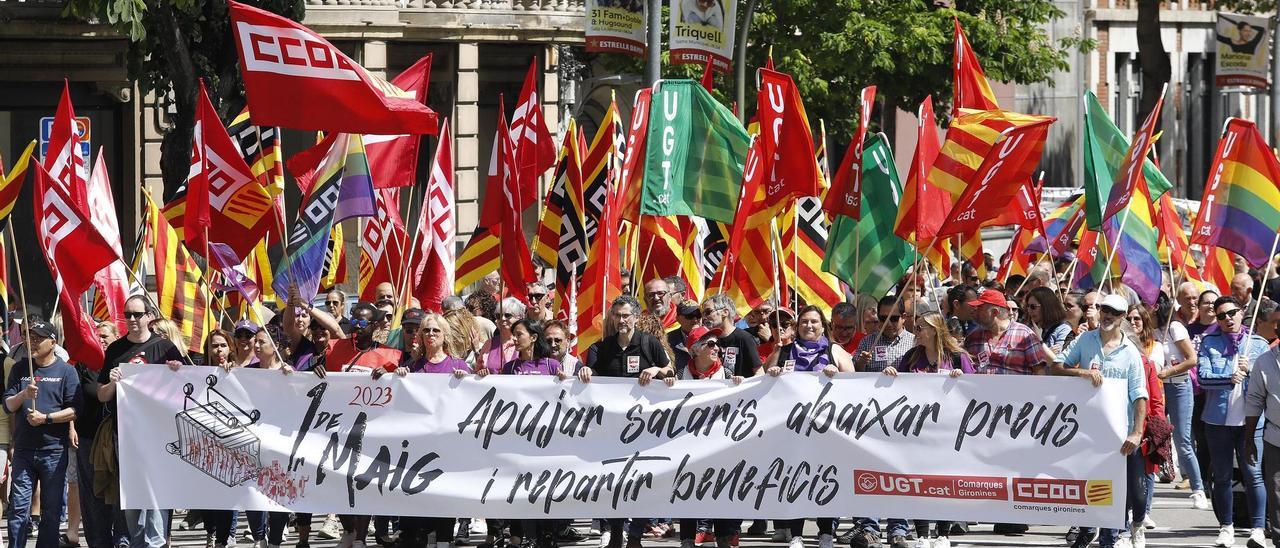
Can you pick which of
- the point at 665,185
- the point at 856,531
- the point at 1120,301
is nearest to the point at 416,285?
the point at 665,185

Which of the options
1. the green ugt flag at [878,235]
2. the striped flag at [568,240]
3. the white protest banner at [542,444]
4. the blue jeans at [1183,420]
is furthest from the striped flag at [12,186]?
the blue jeans at [1183,420]

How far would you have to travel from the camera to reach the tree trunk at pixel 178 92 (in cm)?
1978

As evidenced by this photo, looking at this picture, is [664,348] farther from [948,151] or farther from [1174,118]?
[1174,118]

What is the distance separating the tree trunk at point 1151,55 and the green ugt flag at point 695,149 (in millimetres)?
19288

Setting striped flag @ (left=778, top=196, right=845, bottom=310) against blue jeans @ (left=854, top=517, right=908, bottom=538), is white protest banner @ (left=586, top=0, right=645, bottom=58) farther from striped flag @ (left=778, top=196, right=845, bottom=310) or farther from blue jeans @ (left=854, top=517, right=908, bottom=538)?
blue jeans @ (left=854, top=517, right=908, bottom=538)

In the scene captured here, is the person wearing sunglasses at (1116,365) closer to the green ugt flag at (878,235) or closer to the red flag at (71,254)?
the green ugt flag at (878,235)

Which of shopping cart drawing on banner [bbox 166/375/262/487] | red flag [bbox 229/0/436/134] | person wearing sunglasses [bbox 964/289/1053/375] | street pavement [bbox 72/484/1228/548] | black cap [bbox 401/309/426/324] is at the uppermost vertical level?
red flag [bbox 229/0/436/134]

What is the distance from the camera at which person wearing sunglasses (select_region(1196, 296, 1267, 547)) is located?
1220 centimetres

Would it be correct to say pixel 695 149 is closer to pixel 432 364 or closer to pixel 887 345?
pixel 887 345

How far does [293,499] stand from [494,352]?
1.89 metres

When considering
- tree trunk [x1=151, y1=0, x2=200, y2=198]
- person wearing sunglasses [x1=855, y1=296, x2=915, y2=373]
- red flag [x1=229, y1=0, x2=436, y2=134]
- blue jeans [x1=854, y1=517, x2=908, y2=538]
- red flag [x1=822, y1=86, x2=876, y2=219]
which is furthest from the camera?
tree trunk [x1=151, y1=0, x2=200, y2=198]

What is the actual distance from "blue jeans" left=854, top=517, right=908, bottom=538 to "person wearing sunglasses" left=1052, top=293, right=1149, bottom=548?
1.14 metres

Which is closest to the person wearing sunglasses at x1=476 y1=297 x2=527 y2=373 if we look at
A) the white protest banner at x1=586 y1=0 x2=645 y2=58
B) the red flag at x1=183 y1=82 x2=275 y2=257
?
the red flag at x1=183 y1=82 x2=275 y2=257

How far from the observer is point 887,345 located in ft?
39.8
